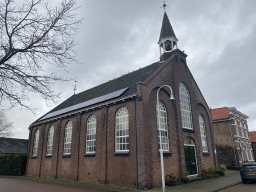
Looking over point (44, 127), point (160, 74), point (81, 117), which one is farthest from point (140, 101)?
point (44, 127)

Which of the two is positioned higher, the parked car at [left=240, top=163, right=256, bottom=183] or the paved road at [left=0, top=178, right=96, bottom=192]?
the parked car at [left=240, top=163, right=256, bottom=183]

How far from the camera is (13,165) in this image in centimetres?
2716

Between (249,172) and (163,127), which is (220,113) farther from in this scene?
(163,127)

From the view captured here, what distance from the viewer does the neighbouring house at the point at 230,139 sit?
28.5 meters

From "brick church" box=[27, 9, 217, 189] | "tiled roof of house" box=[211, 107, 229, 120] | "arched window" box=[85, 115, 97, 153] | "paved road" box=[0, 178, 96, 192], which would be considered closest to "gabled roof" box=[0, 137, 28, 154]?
"brick church" box=[27, 9, 217, 189]

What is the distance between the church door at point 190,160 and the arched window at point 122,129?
6069mm

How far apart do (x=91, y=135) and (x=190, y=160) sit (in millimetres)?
9381

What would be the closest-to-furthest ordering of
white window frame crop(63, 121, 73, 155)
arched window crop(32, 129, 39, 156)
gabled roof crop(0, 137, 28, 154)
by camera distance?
white window frame crop(63, 121, 73, 155) < arched window crop(32, 129, 39, 156) < gabled roof crop(0, 137, 28, 154)

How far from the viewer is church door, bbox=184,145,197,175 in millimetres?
16672

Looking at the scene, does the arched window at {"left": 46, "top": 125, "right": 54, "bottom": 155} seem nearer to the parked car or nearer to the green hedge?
the green hedge

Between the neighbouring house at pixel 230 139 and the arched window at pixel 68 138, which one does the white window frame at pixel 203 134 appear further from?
the arched window at pixel 68 138

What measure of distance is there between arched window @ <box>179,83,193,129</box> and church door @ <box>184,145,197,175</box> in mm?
2063

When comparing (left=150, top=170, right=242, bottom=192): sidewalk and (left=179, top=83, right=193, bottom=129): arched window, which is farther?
(left=179, top=83, right=193, bottom=129): arched window

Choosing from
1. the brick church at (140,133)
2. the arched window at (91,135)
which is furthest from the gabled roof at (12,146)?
the arched window at (91,135)
